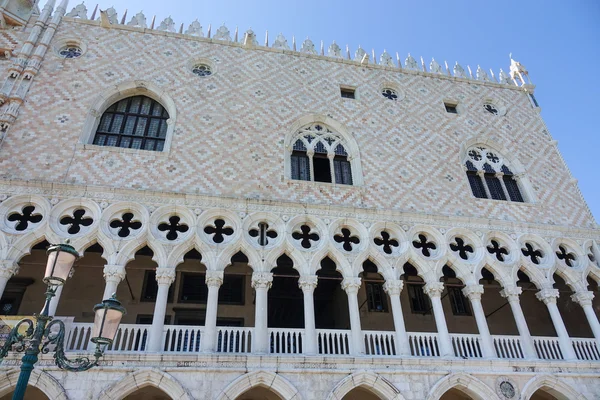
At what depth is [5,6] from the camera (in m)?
11.6

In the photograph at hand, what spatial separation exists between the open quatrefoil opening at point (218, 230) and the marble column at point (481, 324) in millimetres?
5377

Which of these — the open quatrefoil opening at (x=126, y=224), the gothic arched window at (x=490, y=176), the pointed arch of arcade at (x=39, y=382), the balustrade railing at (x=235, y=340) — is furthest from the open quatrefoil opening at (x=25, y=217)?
the gothic arched window at (x=490, y=176)

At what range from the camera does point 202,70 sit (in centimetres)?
1216

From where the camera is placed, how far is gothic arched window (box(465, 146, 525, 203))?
1177 centimetres

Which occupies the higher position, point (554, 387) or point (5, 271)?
point (5, 271)

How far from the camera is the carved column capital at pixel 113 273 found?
7879 mm

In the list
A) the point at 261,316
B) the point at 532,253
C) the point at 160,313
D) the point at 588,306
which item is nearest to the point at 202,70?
the point at 160,313

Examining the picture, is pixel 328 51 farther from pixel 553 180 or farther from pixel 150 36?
pixel 553 180

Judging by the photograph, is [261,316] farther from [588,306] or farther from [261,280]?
[588,306]

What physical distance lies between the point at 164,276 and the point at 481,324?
258 inches

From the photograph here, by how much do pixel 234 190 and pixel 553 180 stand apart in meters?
9.29

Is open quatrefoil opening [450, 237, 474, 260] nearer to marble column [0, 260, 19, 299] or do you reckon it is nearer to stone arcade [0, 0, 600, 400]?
stone arcade [0, 0, 600, 400]

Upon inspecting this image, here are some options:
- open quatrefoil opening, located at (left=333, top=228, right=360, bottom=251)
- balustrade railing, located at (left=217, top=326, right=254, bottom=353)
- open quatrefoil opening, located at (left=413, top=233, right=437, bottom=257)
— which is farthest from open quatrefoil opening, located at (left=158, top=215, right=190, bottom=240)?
open quatrefoil opening, located at (left=413, top=233, right=437, bottom=257)

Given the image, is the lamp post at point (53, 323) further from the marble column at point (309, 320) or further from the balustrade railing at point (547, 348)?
the balustrade railing at point (547, 348)
